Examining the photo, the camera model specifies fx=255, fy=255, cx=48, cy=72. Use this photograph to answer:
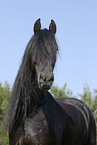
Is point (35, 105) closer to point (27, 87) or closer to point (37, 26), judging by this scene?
point (27, 87)

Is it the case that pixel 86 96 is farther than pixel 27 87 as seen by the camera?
Yes

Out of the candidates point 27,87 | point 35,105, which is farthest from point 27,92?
point 35,105

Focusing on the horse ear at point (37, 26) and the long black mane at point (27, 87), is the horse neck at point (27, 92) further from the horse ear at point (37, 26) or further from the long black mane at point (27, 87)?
the horse ear at point (37, 26)

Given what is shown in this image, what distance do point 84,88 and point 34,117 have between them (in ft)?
53.3

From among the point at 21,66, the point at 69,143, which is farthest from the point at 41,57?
the point at 69,143

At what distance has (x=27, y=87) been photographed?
11.7ft

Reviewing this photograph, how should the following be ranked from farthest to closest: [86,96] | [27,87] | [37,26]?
[86,96] < [37,26] < [27,87]

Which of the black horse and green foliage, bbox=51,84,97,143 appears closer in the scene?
the black horse

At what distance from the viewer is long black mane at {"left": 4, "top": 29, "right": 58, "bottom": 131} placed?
3.50 metres

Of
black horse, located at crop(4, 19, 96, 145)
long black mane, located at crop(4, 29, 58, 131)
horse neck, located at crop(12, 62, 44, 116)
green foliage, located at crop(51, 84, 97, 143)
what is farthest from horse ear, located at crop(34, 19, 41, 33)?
green foliage, located at crop(51, 84, 97, 143)

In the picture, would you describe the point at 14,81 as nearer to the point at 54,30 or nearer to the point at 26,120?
the point at 26,120

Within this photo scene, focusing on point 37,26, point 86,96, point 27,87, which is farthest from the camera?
point 86,96

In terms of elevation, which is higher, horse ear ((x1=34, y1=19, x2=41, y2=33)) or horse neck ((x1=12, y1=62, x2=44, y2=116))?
horse ear ((x1=34, y1=19, x2=41, y2=33))

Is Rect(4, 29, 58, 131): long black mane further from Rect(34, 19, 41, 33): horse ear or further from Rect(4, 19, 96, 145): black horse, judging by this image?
Rect(34, 19, 41, 33): horse ear
